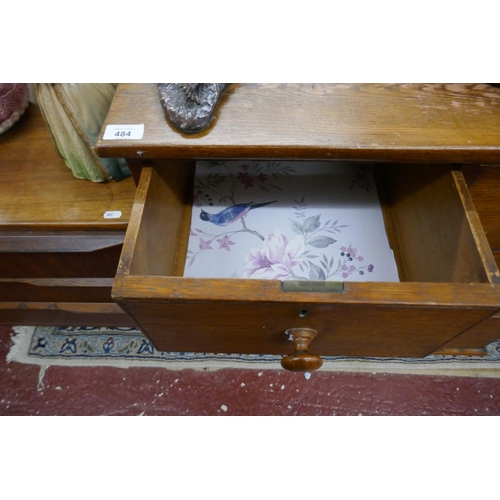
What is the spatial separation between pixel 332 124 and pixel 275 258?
0.23 meters

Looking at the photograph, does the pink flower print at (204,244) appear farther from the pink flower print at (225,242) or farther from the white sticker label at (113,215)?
the white sticker label at (113,215)

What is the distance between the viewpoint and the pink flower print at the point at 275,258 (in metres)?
0.60

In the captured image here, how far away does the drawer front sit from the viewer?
41cm

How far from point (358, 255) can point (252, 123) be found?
0.28m

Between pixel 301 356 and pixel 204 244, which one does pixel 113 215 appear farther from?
pixel 301 356

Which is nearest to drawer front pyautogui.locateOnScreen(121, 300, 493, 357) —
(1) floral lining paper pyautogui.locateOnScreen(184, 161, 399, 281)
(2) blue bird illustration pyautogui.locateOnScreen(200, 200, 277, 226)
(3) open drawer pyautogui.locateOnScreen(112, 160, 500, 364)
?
(3) open drawer pyautogui.locateOnScreen(112, 160, 500, 364)

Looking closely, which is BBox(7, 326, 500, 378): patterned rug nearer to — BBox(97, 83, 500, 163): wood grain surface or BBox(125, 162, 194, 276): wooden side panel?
BBox(125, 162, 194, 276): wooden side panel

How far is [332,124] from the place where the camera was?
0.47 metres

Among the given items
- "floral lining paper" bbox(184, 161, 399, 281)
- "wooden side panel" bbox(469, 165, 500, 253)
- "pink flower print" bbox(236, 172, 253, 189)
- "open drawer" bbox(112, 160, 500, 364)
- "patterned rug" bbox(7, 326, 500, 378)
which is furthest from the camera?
"patterned rug" bbox(7, 326, 500, 378)

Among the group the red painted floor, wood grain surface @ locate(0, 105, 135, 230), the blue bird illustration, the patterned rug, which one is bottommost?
the red painted floor

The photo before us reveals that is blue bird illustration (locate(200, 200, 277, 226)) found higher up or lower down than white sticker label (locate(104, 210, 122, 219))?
lower down

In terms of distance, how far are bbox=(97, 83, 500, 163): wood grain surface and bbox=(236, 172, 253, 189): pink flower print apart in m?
0.22

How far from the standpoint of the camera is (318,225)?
655 mm

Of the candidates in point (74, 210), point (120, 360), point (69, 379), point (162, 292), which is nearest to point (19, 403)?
point (69, 379)
